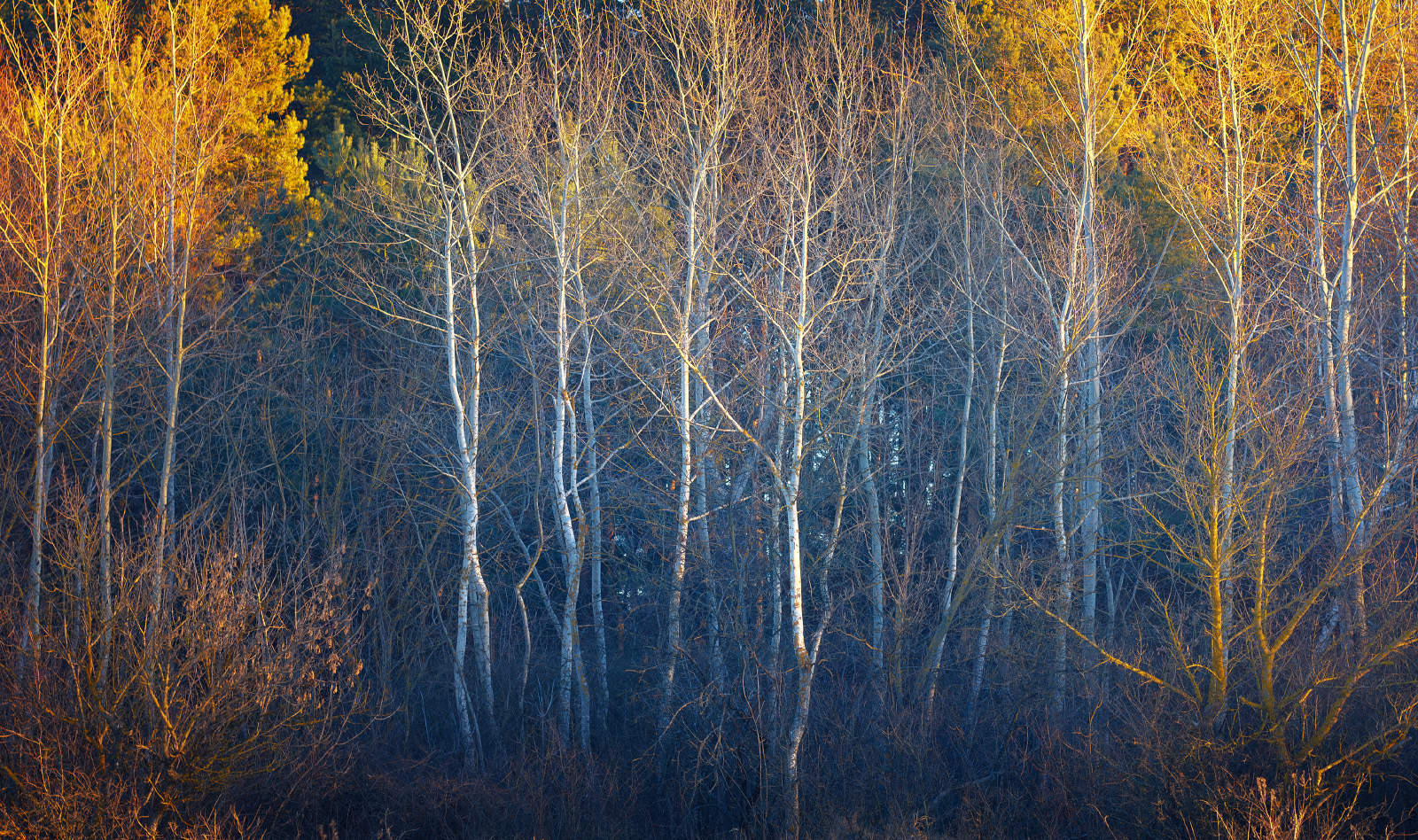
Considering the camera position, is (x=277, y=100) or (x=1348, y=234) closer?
(x=1348, y=234)

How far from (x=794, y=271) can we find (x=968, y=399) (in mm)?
5496

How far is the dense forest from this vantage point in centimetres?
1021

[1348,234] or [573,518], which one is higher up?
[1348,234]

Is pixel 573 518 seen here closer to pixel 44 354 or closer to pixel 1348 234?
pixel 44 354

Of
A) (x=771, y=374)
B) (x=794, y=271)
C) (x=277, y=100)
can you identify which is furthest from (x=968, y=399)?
(x=277, y=100)

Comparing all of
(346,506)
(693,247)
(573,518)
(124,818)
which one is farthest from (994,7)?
(124,818)

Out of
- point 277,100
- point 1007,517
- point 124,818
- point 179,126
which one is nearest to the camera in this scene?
point 124,818

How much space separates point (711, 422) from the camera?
1661cm

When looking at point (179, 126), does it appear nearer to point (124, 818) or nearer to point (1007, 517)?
point (124, 818)

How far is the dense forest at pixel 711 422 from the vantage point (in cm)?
1021

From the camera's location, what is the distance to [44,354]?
1218 cm

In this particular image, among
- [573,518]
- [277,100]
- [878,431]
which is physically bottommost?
[573,518]

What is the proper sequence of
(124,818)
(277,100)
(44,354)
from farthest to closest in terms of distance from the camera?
(277,100) → (44,354) → (124,818)

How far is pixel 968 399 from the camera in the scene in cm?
1712
